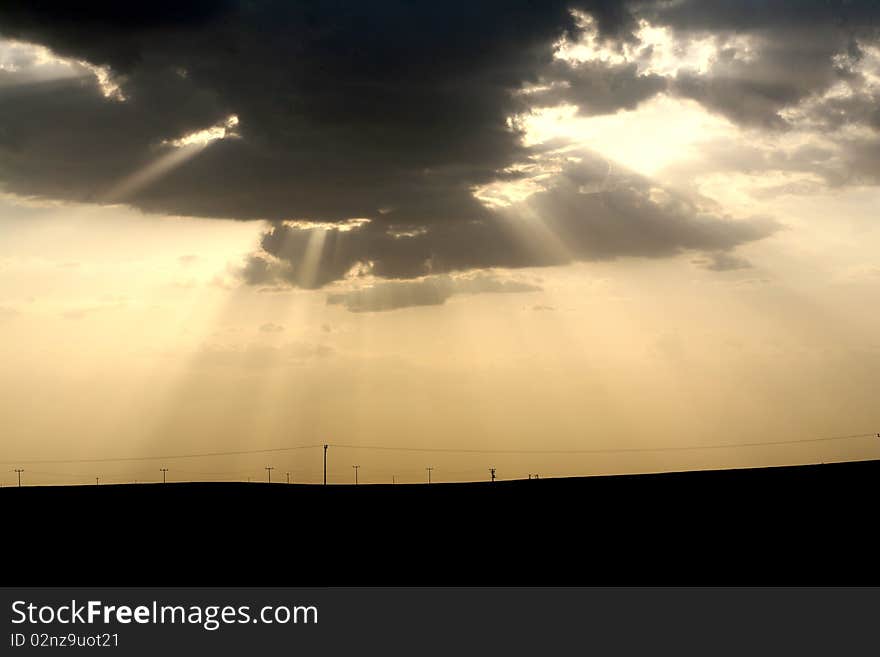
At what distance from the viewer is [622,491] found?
377ft

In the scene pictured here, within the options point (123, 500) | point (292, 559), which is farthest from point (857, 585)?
point (123, 500)

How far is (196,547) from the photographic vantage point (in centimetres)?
10888

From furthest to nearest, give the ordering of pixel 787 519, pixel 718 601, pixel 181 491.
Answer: pixel 181 491 → pixel 787 519 → pixel 718 601

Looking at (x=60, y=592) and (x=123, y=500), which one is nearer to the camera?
(x=60, y=592)

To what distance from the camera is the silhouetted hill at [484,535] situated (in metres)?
99.8

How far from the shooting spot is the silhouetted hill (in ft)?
327

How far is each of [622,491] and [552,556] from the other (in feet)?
47.6

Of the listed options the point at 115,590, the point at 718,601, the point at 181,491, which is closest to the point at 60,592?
the point at 115,590

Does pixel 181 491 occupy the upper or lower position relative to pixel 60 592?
upper

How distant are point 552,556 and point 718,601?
1884 cm

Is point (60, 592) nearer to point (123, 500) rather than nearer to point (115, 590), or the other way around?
point (115, 590)

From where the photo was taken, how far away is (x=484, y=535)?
107 m

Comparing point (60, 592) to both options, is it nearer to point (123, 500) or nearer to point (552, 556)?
point (123, 500)

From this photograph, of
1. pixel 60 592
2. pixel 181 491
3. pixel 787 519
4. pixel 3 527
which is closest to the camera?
pixel 60 592
